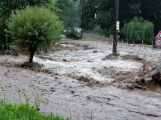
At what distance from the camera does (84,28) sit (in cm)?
7375

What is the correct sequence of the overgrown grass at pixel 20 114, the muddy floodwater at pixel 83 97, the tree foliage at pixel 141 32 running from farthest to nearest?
the tree foliage at pixel 141 32, the muddy floodwater at pixel 83 97, the overgrown grass at pixel 20 114

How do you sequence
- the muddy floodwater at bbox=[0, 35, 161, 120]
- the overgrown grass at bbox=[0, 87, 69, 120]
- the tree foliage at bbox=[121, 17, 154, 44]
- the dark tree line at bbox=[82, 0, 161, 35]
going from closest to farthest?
the overgrown grass at bbox=[0, 87, 69, 120] < the muddy floodwater at bbox=[0, 35, 161, 120] < the tree foliage at bbox=[121, 17, 154, 44] < the dark tree line at bbox=[82, 0, 161, 35]

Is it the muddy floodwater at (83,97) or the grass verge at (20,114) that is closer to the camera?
the grass verge at (20,114)

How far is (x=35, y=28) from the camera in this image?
1520cm

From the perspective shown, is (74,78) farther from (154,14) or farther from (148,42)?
(154,14)

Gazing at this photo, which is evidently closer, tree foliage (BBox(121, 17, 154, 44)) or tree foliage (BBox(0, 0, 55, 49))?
tree foliage (BBox(0, 0, 55, 49))

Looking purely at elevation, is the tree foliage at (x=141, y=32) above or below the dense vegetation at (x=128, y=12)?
below

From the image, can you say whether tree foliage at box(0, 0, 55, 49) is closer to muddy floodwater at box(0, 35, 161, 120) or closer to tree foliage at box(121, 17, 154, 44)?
muddy floodwater at box(0, 35, 161, 120)

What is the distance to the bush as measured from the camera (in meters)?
15.1

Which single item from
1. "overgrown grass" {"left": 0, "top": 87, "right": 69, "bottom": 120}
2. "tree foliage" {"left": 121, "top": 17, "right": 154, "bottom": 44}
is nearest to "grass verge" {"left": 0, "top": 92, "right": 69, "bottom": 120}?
"overgrown grass" {"left": 0, "top": 87, "right": 69, "bottom": 120}

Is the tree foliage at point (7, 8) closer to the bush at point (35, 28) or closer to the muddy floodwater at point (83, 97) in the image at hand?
the bush at point (35, 28)

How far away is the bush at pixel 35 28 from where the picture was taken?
15070 millimetres

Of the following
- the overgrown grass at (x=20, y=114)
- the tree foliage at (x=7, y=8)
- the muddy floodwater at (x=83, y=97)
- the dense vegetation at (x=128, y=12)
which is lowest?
the muddy floodwater at (x=83, y=97)

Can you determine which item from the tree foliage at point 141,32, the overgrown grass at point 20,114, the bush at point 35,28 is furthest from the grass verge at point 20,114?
the tree foliage at point 141,32
